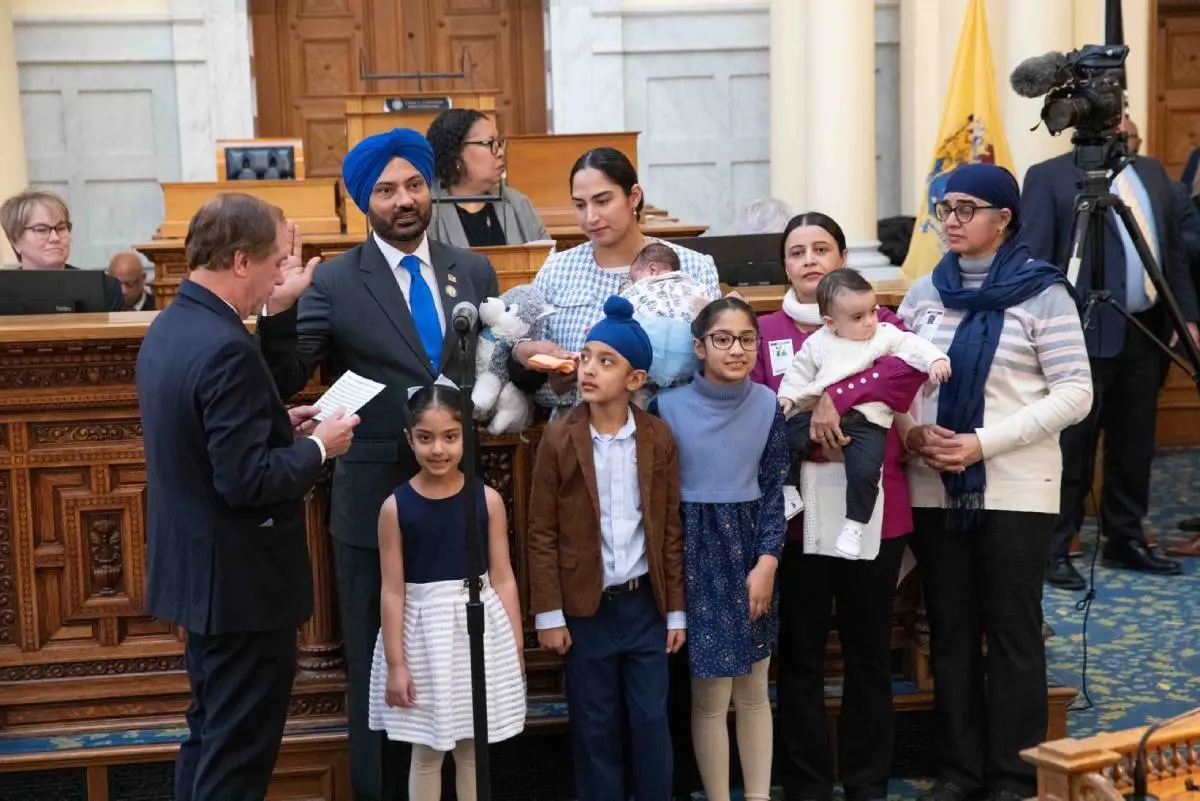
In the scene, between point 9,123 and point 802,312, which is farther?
point 9,123

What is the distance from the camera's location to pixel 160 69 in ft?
28.9

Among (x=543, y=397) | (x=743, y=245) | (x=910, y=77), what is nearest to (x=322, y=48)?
(x=910, y=77)

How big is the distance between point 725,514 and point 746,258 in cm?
191

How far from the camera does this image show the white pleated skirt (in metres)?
3.15

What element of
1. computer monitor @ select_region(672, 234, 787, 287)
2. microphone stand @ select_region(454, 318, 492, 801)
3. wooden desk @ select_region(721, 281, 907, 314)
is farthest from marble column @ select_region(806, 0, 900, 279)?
microphone stand @ select_region(454, 318, 492, 801)

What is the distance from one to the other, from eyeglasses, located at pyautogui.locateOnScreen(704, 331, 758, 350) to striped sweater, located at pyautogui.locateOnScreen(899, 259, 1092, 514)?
519mm

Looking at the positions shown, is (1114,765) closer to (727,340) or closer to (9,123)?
(727,340)

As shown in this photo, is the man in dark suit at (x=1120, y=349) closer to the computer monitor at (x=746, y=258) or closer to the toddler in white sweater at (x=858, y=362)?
the computer monitor at (x=746, y=258)

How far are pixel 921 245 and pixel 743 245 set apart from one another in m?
1.65

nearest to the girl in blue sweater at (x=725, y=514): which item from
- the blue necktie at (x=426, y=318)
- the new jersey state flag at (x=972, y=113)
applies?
the blue necktie at (x=426, y=318)

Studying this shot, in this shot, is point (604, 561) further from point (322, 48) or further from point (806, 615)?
point (322, 48)

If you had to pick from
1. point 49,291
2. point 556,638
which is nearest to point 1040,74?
point 556,638

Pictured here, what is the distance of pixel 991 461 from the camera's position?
11.3ft

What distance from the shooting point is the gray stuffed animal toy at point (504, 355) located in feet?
11.0
